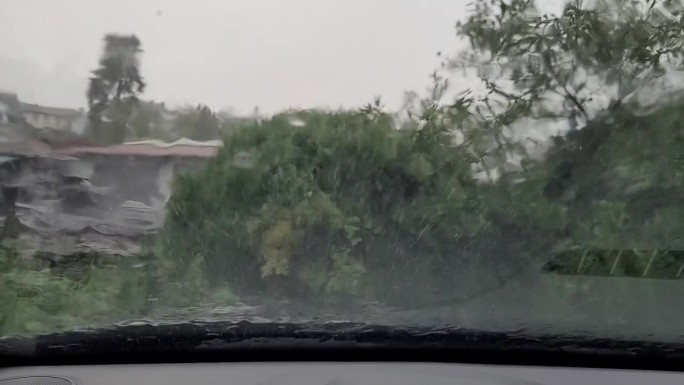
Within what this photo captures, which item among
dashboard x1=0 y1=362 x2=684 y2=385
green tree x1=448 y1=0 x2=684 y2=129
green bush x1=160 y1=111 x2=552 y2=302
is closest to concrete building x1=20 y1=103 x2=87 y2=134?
green bush x1=160 y1=111 x2=552 y2=302

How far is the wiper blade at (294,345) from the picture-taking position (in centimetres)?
325

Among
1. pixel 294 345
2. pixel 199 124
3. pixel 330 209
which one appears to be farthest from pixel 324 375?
pixel 199 124

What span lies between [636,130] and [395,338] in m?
1.58

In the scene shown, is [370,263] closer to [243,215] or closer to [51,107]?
[243,215]

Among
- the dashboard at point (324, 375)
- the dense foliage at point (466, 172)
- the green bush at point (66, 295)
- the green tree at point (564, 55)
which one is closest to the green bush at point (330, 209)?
the dense foliage at point (466, 172)

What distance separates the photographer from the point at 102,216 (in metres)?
4.13

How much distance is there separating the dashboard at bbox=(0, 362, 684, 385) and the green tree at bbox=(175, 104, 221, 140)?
1.20 meters

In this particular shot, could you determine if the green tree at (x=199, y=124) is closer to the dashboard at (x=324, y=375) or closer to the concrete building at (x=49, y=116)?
the concrete building at (x=49, y=116)

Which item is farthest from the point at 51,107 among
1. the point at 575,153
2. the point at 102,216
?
the point at 575,153

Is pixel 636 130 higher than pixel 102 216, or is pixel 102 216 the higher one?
pixel 636 130

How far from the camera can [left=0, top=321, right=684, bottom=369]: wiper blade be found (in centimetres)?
325

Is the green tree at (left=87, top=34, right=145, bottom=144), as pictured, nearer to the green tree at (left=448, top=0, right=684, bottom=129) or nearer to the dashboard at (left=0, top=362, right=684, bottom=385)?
the dashboard at (left=0, top=362, right=684, bottom=385)

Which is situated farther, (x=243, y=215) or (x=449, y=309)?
(x=243, y=215)

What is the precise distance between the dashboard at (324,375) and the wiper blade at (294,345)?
4cm
